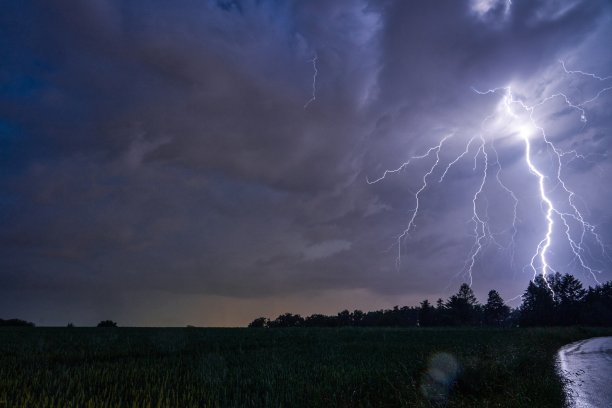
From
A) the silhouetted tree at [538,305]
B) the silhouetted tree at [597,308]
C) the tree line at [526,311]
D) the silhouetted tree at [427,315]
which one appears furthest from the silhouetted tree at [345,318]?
the silhouetted tree at [597,308]

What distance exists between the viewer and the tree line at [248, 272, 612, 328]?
8825 centimetres

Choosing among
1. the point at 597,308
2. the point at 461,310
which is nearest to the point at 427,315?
Result: the point at 461,310

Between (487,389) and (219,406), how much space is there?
6.49m

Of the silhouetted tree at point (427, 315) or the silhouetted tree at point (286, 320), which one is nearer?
the silhouetted tree at point (427, 315)

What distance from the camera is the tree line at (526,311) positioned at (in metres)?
88.2

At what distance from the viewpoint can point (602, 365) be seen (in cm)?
1337

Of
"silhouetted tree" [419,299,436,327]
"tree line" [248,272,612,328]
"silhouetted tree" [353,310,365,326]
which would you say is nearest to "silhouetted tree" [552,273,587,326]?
"tree line" [248,272,612,328]

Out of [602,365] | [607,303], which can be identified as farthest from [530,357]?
[607,303]

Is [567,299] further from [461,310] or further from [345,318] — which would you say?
[345,318]

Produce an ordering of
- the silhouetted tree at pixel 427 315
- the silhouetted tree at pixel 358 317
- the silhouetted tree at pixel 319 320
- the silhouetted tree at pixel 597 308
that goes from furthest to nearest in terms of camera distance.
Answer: the silhouetted tree at pixel 358 317 < the silhouetted tree at pixel 319 320 < the silhouetted tree at pixel 427 315 < the silhouetted tree at pixel 597 308

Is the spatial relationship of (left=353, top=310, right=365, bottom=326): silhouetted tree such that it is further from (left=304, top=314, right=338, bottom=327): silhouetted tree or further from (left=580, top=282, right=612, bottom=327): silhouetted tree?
(left=580, top=282, right=612, bottom=327): silhouetted tree

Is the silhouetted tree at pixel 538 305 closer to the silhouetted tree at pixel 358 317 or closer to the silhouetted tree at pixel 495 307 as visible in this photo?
the silhouetted tree at pixel 495 307

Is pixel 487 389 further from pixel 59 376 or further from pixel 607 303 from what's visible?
pixel 607 303

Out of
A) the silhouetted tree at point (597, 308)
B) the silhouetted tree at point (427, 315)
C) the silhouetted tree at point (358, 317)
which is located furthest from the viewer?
the silhouetted tree at point (358, 317)
